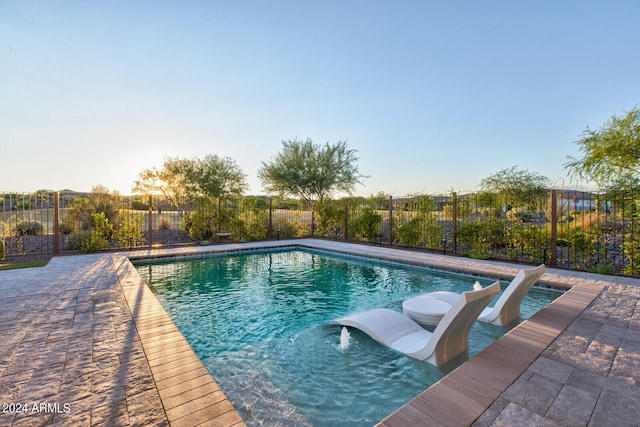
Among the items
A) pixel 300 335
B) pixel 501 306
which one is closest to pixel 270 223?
pixel 300 335

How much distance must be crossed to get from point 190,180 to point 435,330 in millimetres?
16224

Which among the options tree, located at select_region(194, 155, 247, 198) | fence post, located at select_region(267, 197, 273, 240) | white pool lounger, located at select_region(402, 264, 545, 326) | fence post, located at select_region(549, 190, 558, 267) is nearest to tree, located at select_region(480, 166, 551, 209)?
fence post, located at select_region(549, 190, 558, 267)

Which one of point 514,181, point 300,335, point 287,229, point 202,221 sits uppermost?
point 514,181

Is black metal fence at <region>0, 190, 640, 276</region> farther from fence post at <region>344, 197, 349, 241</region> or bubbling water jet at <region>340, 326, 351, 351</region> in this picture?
bubbling water jet at <region>340, 326, 351, 351</region>

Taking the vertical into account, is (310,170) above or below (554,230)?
above

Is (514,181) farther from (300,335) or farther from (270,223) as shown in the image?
(300,335)

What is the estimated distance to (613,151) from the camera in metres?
6.84

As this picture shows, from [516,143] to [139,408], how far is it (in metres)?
14.0

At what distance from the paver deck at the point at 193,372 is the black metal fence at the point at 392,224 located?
10.6ft

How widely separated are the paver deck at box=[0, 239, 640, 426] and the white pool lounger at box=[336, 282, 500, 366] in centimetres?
32

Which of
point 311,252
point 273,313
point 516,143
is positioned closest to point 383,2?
point 516,143

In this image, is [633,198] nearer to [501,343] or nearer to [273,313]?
[501,343]

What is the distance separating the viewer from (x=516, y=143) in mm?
12102

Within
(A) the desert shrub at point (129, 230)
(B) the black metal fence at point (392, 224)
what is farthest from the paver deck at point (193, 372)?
(A) the desert shrub at point (129, 230)
